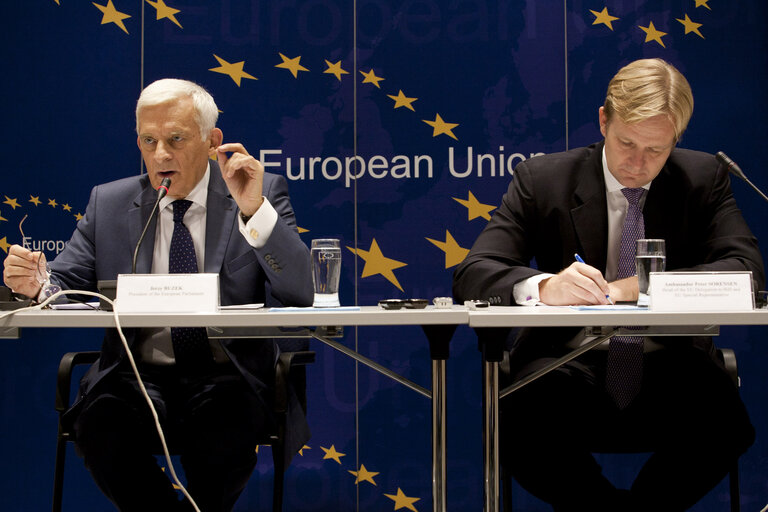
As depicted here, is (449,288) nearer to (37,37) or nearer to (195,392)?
(195,392)

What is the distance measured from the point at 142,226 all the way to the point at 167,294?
2.50 ft

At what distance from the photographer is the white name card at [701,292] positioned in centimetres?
148

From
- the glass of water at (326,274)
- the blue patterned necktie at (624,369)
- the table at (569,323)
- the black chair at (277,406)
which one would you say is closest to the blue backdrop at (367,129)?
the black chair at (277,406)

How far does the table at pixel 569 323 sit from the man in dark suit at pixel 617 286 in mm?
230

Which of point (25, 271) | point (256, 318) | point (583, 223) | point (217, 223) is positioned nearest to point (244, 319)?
point (256, 318)

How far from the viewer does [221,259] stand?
217cm

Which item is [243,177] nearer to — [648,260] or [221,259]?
[221,259]

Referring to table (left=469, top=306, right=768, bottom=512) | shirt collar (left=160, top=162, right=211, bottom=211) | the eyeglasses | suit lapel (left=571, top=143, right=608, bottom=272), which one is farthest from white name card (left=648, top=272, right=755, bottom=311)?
shirt collar (left=160, top=162, right=211, bottom=211)

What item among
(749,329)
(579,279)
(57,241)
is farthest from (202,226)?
(749,329)

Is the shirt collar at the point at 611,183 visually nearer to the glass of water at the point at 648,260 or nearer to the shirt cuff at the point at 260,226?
the glass of water at the point at 648,260

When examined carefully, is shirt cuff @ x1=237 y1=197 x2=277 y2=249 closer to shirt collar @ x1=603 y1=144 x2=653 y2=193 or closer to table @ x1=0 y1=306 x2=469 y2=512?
table @ x1=0 y1=306 x2=469 y2=512

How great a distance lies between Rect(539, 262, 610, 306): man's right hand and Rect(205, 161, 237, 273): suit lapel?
3.23ft

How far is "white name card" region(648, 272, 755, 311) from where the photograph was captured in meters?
1.48

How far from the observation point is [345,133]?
326 centimetres
